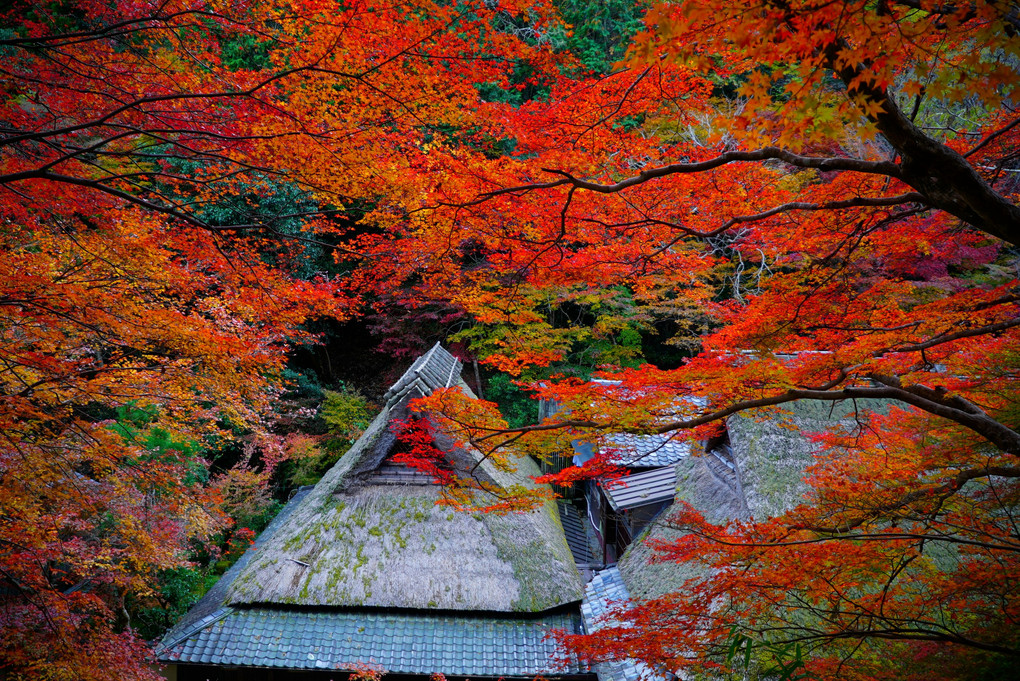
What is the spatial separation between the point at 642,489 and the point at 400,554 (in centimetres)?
Result: 417

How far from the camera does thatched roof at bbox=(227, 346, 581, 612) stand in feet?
22.4

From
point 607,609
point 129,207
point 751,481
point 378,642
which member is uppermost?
point 129,207

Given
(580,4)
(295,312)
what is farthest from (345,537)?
(580,4)

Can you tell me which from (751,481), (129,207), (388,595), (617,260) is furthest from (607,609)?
(129,207)

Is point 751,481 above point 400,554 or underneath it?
above

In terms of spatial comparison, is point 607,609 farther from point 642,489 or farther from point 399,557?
point 399,557

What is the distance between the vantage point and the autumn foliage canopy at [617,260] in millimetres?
2240

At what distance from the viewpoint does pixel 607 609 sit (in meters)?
6.61

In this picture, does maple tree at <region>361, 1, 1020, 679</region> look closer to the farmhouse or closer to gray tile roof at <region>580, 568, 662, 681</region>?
gray tile roof at <region>580, 568, 662, 681</region>

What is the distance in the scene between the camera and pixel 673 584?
20.1 feet

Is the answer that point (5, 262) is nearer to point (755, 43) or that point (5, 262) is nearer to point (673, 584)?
point (755, 43)

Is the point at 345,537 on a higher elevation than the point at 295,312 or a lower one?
lower

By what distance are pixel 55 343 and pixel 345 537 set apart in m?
4.34

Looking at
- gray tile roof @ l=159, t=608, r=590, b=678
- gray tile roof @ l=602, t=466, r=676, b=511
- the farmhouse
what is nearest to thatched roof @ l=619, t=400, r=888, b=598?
gray tile roof @ l=602, t=466, r=676, b=511
